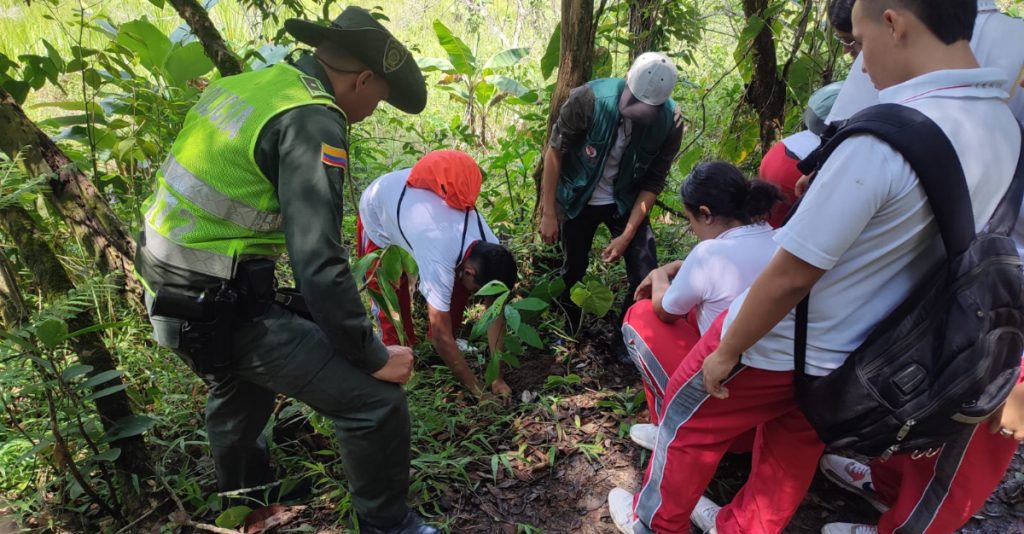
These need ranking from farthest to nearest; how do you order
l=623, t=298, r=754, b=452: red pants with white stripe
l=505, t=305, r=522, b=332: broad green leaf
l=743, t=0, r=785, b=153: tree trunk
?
l=743, t=0, r=785, b=153: tree trunk < l=505, t=305, r=522, b=332: broad green leaf < l=623, t=298, r=754, b=452: red pants with white stripe

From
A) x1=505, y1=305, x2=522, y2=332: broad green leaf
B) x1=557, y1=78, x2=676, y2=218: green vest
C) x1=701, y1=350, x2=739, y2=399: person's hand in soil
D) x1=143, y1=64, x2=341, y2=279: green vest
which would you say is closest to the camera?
x1=701, y1=350, x2=739, y2=399: person's hand in soil

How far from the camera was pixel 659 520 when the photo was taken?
1.93m

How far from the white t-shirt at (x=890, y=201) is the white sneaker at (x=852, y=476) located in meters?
1.22

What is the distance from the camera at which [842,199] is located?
1.22 meters

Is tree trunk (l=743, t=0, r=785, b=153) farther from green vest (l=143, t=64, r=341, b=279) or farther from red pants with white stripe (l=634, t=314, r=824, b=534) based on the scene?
green vest (l=143, t=64, r=341, b=279)

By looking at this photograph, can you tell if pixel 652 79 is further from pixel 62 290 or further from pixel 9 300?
pixel 9 300

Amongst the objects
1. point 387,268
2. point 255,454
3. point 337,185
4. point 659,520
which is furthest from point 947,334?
point 255,454

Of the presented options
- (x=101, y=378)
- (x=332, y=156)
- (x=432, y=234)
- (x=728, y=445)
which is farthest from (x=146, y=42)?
(x=728, y=445)

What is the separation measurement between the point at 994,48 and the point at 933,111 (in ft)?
2.95

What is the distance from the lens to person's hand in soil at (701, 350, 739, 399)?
5.15 feet

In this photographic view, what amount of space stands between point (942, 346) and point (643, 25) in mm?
3526

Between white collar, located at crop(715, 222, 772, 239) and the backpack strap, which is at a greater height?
the backpack strap

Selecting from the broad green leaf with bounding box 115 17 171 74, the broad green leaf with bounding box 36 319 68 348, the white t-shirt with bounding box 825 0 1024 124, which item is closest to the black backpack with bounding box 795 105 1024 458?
the white t-shirt with bounding box 825 0 1024 124

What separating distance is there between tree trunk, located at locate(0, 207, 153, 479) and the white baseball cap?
247cm
